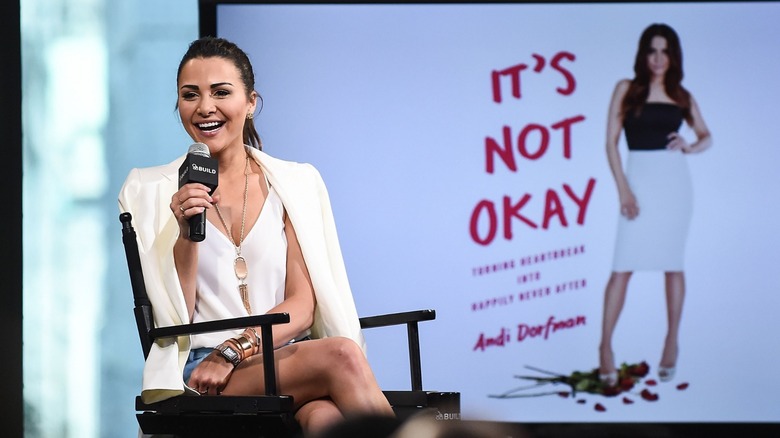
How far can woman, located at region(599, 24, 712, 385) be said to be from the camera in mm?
4379

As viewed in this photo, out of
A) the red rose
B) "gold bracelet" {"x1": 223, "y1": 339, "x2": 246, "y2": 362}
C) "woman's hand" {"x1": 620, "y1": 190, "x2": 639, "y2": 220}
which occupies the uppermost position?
"woman's hand" {"x1": 620, "y1": 190, "x2": 639, "y2": 220}

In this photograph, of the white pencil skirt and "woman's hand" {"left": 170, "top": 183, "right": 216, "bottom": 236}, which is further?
the white pencil skirt

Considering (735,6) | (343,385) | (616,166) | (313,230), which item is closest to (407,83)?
(616,166)

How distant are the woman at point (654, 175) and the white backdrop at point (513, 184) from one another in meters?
0.04

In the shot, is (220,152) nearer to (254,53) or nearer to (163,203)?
(163,203)

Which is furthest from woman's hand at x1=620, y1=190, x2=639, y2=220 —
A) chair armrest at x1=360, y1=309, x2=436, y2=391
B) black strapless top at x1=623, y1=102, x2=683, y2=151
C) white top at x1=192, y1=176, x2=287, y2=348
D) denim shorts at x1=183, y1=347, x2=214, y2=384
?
Result: denim shorts at x1=183, y1=347, x2=214, y2=384

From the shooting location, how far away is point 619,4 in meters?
4.42

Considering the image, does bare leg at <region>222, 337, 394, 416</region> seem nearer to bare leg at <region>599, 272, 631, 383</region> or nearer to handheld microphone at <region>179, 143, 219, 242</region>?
handheld microphone at <region>179, 143, 219, 242</region>

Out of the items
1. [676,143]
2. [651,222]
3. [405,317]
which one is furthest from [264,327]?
[676,143]

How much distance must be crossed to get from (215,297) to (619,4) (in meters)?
2.47

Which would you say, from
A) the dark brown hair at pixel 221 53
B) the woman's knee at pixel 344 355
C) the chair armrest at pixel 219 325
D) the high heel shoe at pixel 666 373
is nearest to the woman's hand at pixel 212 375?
the chair armrest at pixel 219 325

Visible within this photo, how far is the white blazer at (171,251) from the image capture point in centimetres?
246

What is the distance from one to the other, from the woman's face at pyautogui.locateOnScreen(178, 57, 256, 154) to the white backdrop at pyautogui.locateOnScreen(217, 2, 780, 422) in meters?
1.63
